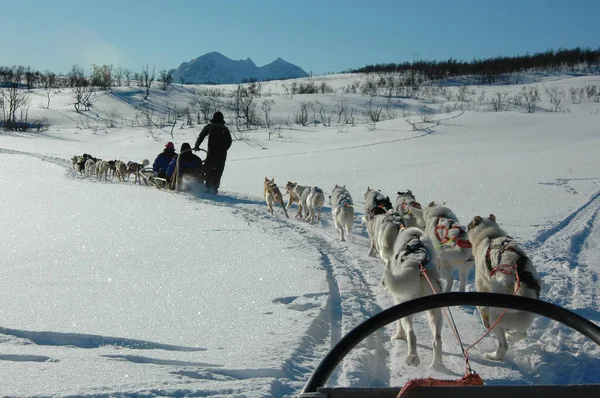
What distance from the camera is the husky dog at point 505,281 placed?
8.47ft

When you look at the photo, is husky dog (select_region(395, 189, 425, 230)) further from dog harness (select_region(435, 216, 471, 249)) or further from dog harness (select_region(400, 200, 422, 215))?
dog harness (select_region(435, 216, 471, 249))

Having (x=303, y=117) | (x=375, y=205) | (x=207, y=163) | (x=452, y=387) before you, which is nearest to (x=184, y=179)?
(x=207, y=163)

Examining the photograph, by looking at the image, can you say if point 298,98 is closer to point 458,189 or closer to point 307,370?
point 458,189

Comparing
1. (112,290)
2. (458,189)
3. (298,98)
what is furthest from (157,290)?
(298,98)

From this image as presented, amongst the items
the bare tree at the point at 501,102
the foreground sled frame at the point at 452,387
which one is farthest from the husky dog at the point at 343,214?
the bare tree at the point at 501,102

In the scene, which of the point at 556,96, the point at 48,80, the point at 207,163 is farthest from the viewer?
the point at 48,80

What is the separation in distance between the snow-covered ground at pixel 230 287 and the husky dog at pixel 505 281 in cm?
16

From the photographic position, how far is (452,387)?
0.76 meters

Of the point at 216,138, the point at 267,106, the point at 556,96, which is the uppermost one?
the point at 556,96

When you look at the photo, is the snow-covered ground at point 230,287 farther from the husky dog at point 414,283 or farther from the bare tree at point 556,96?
the bare tree at point 556,96

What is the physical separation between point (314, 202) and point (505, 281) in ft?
14.2

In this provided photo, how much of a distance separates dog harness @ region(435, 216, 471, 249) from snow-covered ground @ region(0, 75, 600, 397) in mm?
557

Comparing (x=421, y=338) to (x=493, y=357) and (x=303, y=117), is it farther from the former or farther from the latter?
(x=303, y=117)

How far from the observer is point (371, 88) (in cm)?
5253
